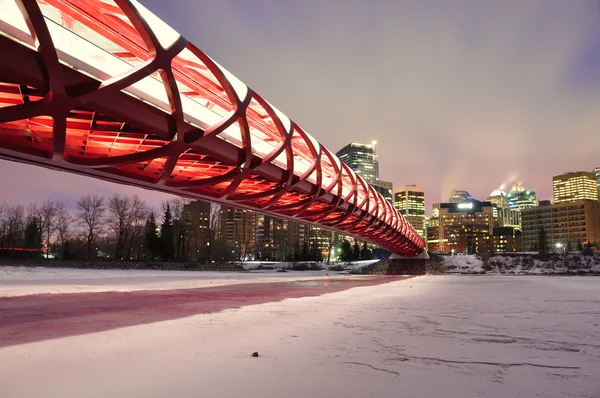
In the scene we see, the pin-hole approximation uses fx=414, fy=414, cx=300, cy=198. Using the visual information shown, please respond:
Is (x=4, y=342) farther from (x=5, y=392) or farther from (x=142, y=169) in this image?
(x=142, y=169)

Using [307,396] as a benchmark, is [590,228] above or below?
above

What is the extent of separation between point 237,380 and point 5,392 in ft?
9.44

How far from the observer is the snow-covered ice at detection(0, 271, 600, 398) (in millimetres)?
5328

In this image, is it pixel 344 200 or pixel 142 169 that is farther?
pixel 344 200

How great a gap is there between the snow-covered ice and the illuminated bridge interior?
5.72 m

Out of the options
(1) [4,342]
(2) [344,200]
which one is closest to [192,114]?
(1) [4,342]

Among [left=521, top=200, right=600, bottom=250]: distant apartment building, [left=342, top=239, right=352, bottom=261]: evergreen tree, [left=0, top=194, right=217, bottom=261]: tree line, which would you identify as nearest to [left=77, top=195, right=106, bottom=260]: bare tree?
[left=0, top=194, right=217, bottom=261]: tree line

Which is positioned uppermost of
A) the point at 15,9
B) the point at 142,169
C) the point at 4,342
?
the point at 15,9

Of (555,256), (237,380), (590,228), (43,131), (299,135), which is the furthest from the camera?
(590,228)

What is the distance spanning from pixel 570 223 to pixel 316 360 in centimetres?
20710

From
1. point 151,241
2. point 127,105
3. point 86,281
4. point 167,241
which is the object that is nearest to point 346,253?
point 167,241

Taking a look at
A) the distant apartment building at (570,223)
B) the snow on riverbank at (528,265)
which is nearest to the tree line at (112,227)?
the snow on riverbank at (528,265)

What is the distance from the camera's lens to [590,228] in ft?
572

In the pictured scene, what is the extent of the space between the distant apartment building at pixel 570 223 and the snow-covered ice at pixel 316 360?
182122 millimetres
